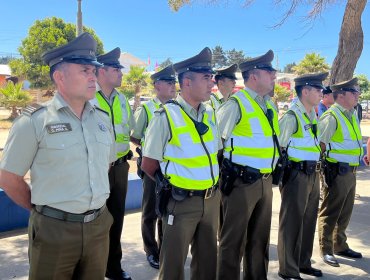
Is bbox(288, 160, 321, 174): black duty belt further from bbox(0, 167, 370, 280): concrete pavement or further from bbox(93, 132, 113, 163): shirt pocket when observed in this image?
bbox(93, 132, 113, 163): shirt pocket

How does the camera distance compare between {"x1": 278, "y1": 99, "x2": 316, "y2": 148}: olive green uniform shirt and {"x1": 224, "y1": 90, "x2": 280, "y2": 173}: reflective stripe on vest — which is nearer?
{"x1": 224, "y1": 90, "x2": 280, "y2": 173}: reflective stripe on vest

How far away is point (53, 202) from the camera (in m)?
2.32

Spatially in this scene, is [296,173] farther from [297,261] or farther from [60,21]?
[60,21]

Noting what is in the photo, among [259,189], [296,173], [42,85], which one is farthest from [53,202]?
[42,85]

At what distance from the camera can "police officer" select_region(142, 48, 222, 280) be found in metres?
3.00

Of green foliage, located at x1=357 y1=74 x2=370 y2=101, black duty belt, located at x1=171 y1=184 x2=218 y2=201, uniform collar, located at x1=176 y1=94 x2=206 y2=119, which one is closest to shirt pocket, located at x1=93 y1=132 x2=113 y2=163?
black duty belt, located at x1=171 y1=184 x2=218 y2=201

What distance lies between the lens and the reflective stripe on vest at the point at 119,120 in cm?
399

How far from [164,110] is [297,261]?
2.13 meters

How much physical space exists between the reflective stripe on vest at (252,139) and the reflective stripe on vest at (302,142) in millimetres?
524

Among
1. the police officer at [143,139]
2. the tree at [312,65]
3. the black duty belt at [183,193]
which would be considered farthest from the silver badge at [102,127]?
the tree at [312,65]

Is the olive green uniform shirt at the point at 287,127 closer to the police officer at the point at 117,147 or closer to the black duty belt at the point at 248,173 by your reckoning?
the black duty belt at the point at 248,173

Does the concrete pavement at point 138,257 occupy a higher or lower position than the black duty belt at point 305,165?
lower

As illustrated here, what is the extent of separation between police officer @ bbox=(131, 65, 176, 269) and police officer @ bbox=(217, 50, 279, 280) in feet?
2.93

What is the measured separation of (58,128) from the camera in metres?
2.34
